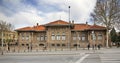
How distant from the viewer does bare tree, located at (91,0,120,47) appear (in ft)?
243

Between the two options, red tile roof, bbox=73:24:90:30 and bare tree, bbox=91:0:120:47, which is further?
red tile roof, bbox=73:24:90:30

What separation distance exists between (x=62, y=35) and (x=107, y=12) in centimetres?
2024

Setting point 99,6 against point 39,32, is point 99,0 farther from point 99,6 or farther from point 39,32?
point 39,32

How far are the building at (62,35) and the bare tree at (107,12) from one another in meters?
9.45

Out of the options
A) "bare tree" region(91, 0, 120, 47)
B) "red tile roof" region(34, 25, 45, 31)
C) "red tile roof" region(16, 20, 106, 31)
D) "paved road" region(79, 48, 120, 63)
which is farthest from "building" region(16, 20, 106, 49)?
"paved road" region(79, 48, 120, 63)

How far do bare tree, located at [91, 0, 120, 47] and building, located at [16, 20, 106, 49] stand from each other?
945cm

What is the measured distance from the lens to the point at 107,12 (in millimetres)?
75312

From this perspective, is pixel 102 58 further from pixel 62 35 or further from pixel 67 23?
pixel 62 35

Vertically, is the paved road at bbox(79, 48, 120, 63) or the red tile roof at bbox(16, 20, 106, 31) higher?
the red tile roof at bbox(16, 20, 106, 31)

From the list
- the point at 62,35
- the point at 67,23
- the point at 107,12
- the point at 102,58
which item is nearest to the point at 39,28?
the point at 62,35

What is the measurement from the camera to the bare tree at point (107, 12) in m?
73.9

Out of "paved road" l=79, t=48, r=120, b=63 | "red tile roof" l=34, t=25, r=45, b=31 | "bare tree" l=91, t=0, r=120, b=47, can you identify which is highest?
"bare tree" l=91, t=0, r=120, b=47

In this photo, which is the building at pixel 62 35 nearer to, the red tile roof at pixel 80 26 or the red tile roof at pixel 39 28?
the red tile roof at pixel 80 26

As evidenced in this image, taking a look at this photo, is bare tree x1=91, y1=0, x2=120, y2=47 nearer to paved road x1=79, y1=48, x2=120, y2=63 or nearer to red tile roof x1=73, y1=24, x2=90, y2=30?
red tile roof x1=73, y1=24, x2=90, y2=30
